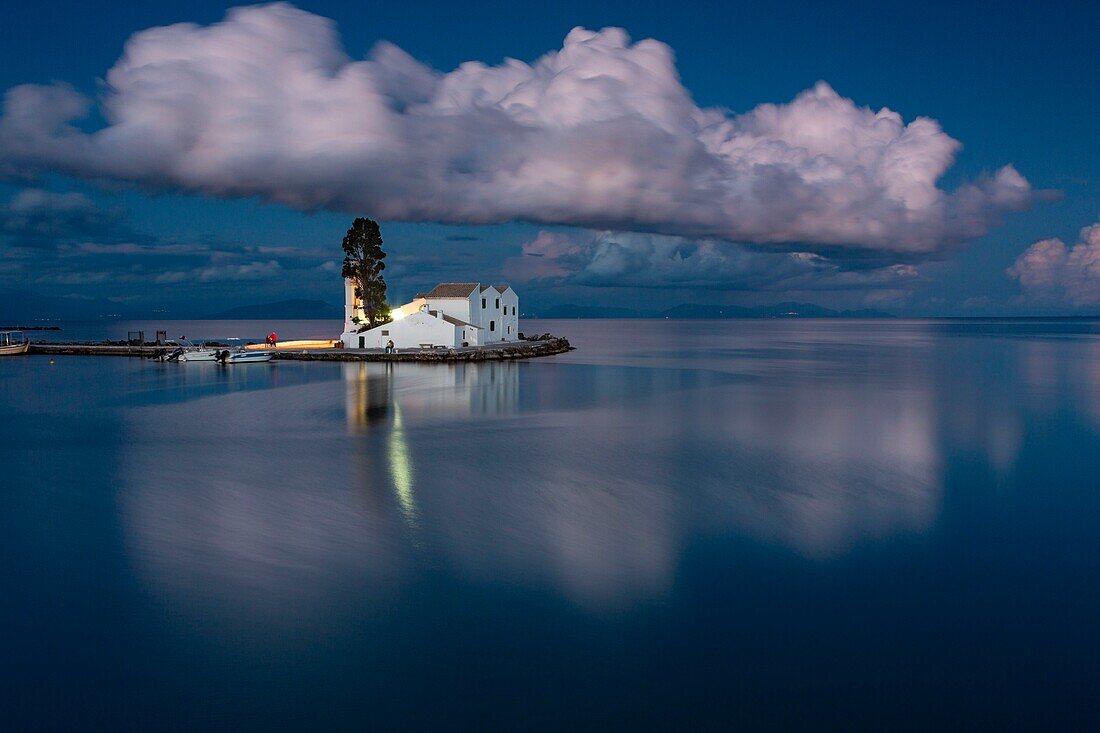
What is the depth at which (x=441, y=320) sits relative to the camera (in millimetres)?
49625

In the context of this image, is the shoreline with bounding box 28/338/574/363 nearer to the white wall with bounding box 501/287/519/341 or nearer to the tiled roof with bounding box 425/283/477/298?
the white wall with bounding box 501/287/519/341

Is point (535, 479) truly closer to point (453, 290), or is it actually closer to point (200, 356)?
point (453, 290)

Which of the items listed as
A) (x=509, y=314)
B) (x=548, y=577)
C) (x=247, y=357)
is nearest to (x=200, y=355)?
(x=247, y=357)

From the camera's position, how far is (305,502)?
14.3 metres

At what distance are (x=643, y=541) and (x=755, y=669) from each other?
4.24 meters

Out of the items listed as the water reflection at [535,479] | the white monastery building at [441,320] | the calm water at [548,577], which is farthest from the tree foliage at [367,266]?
the calm water at [548,577]

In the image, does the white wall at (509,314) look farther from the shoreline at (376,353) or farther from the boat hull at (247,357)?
the boat hull at (247,357)

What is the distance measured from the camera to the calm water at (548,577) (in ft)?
23.4

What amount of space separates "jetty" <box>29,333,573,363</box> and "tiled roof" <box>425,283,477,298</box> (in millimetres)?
4270

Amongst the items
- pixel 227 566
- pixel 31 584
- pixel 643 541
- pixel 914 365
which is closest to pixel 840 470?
pixel 643 541

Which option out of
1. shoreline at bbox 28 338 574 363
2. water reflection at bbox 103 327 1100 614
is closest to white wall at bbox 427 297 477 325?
shoreline at bbox 28 338 574 363

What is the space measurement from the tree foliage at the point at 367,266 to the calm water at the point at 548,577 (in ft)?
101

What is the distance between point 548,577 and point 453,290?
43606 mm

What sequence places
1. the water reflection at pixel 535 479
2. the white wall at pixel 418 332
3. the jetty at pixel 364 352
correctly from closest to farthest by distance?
the water reflection at pixel 535 479 < the jetty at pixel 364 352 < the white wall at pixel 418 332
